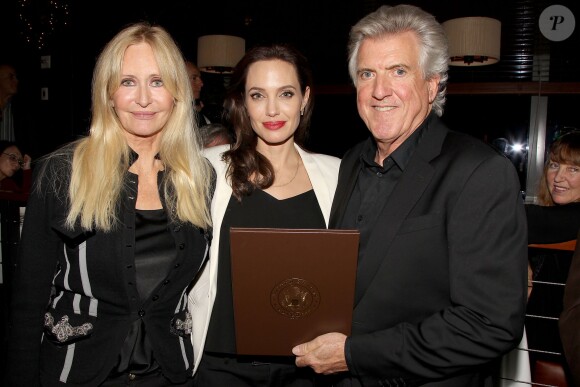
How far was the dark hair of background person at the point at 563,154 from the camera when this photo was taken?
307cm

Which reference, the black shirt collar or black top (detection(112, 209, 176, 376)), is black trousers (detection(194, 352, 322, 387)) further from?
the black shirt collar

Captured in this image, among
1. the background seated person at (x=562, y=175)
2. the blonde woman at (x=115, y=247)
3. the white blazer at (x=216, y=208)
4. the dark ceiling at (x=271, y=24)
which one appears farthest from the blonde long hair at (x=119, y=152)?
the dark ceiling at (x=271, y=24)

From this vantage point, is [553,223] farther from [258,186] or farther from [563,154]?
[563,154]

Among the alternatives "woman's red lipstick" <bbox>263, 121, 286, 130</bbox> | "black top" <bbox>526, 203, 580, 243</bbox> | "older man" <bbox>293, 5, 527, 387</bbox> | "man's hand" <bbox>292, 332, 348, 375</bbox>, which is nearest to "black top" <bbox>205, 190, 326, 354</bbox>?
"woman's red lipstick" <bbox>263, 121, 286, 130</bbox>

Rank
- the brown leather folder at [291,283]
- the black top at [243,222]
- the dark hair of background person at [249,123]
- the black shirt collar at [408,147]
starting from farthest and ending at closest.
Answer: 1. the dark hair of background person at [249,123]
2. the black top at [243,222]
3. the black shirt collar at [408,147]
4. the brown leather folder at [291,283]

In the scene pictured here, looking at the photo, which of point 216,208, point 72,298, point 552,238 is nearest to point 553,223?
point 552,238

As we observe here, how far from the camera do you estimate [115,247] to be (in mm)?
1723

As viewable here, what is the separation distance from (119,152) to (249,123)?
2.48 feet

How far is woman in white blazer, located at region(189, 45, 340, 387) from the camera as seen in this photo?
2.03 metres

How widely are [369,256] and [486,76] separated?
5.56m

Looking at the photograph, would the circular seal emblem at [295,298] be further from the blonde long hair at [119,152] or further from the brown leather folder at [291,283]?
the blonde long hair at [119,152]

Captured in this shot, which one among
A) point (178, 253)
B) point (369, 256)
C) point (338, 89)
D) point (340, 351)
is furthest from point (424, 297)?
point (338, 89)

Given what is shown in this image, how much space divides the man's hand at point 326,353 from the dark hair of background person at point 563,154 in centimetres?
221

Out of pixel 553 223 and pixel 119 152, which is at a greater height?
pixel 119 152
